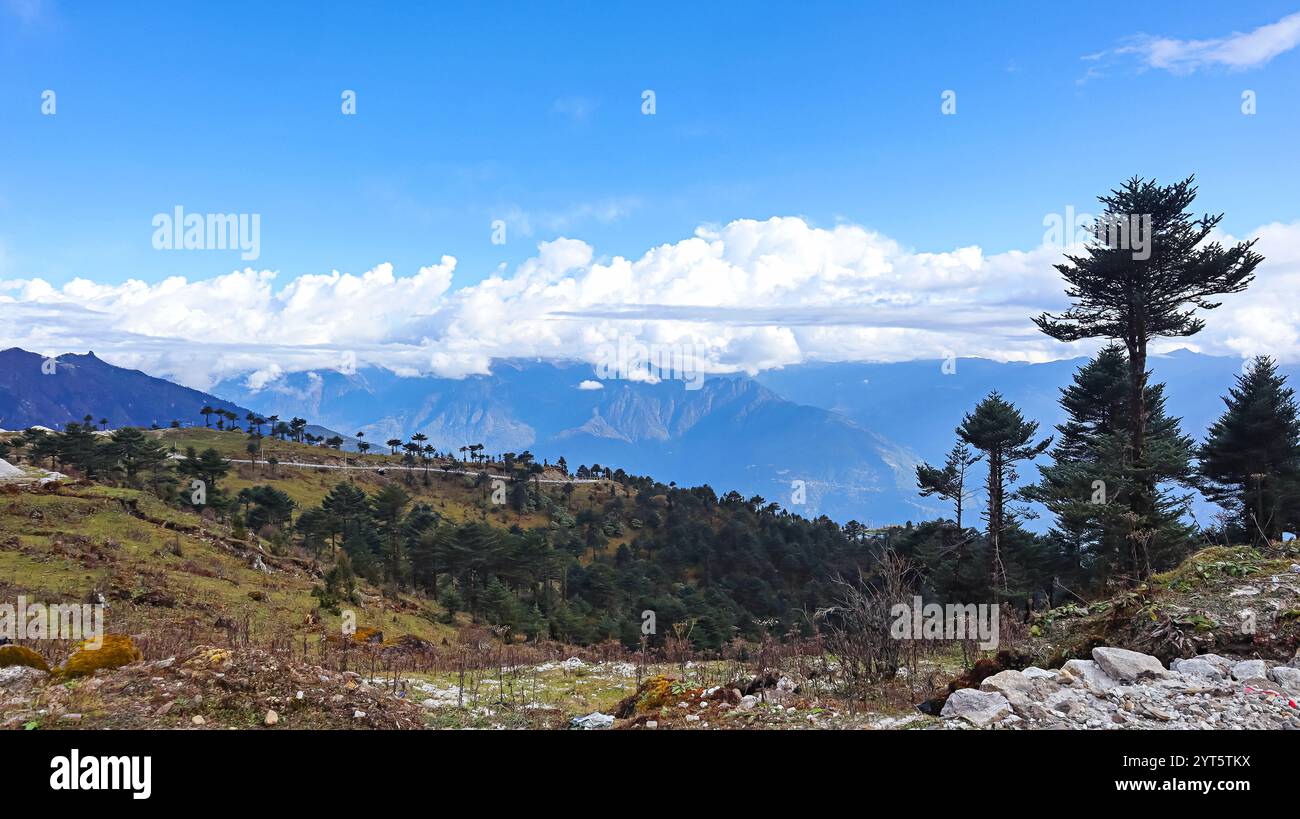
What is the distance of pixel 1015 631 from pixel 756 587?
183ft

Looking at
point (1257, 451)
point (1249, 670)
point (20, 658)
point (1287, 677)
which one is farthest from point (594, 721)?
point (1257, 451)

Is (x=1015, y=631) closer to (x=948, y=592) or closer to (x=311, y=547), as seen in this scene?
(x=948, y=592)

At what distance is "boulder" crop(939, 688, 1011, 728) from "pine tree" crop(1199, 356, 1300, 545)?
28.2 m

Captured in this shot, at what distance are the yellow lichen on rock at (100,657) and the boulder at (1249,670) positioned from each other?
44.4 ft

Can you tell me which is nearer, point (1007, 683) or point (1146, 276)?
point (1007, 683)

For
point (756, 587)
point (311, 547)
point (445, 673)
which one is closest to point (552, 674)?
point (445, 673)

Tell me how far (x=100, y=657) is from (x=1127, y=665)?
507 inches

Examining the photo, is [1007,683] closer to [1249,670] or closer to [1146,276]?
[1249,670]

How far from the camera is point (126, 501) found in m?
28.1

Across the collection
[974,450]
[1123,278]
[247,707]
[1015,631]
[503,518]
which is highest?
[1123,278]

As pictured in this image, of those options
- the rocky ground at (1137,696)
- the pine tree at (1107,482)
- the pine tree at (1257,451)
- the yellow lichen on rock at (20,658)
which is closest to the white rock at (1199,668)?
the rocky ground at (1137,696)

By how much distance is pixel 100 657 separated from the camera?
838 cm

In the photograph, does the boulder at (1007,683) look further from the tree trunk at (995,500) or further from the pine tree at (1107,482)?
the tree trunk at (995,500)

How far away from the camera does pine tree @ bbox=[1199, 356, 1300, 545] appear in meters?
27.1
